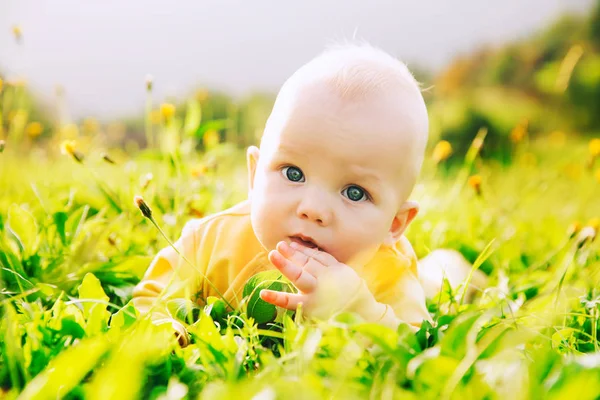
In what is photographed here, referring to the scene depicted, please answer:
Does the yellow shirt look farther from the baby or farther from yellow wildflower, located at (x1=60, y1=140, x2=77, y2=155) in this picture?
yellow wildflower, located at (x1=60, y1=140, x2=77, y2=155)

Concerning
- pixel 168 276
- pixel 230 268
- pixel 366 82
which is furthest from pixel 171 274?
pixel 366 82

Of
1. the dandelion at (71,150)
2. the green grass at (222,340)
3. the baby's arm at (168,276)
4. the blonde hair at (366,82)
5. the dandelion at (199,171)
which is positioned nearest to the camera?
the green grass at (222,340)

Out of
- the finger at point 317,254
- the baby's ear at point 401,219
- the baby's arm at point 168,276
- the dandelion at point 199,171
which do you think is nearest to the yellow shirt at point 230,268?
the baby's arm at point 168,276

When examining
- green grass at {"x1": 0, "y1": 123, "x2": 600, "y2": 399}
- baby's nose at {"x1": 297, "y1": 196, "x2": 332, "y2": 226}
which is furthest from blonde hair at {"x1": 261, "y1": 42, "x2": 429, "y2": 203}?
green grass at {"x1": 0, "y1": 123, "x2": 600, "y2": 399}

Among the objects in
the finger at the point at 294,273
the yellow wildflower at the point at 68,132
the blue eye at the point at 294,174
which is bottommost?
the yellow wildflower at the point at 68,132

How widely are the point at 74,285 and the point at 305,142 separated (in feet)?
2.56

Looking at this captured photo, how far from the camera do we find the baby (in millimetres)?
1460

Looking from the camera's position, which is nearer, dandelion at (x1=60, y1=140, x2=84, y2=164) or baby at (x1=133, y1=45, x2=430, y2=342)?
baby at (x1=133, y1=45, x2=430, y2=342)

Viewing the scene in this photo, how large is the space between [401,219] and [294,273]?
1.43ft

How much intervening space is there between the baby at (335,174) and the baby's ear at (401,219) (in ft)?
0.15

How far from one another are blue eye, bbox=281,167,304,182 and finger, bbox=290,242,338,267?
0.50 ft

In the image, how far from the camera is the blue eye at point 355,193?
1.53 m

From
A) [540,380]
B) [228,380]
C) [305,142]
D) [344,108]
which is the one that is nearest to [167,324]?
[228,380]

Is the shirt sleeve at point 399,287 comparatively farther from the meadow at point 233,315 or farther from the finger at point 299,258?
the finger at point 299,258
